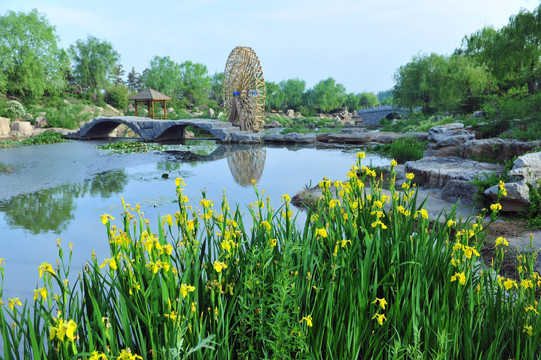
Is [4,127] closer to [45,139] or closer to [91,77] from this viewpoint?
[45,139]

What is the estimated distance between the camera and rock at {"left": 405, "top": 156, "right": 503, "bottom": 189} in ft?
21.5

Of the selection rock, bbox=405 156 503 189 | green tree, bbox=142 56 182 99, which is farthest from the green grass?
green tree, bbox=142 56 182 99

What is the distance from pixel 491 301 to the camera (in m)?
1.95

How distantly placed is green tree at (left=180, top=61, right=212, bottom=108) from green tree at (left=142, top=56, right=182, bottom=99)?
967mm

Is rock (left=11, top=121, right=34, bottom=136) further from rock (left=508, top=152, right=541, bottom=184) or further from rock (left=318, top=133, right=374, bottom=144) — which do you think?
rock (left=508, top=152, right=541, bottom=184)

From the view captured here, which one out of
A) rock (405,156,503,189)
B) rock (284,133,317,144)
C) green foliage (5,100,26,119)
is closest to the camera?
rock (405,156,503,189)

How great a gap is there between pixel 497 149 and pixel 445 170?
5.32 ft

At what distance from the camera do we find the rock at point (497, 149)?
7.46m

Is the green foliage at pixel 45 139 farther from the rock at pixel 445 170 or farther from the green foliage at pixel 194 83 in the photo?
the green foliage at pixel 194 83

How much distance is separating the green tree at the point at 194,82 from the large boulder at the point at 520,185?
4850 cm

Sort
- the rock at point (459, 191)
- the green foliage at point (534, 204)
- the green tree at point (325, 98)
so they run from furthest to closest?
the green tree at point (325, 98) → the rock at point (459, 191) → the green foliage at point (534, 204)

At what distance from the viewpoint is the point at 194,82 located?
52.8m

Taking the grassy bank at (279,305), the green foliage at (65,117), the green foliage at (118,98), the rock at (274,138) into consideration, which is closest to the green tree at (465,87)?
the rock at (274,138)

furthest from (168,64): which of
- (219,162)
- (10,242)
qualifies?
(10,242)
